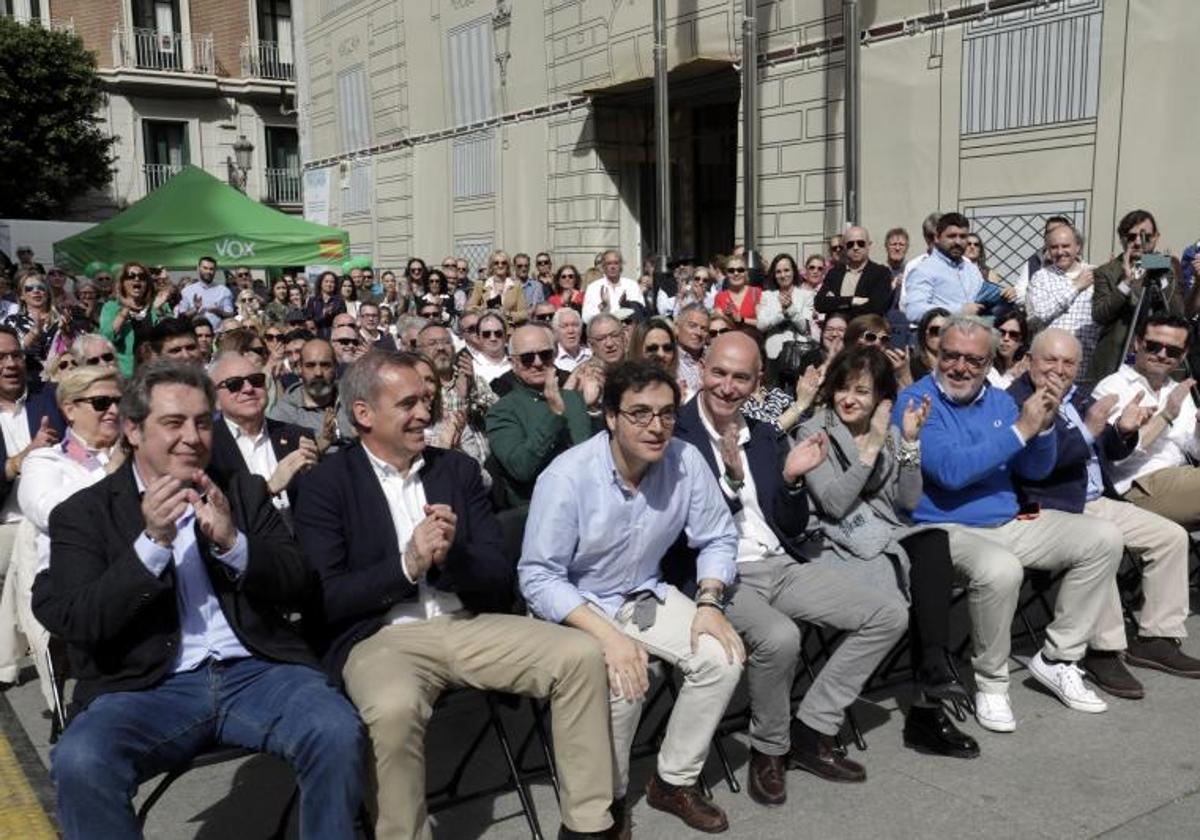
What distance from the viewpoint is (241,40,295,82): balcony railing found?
107 feet

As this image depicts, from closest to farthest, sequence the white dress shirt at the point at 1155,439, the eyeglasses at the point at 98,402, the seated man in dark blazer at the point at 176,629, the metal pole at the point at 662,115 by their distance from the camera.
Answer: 1. the seated man in dark blazer at the point at 176,629
2. the eyeglasses at the point at 98,402
3. the white dress shirt at the point at 1155,439
4. the metal pole at the point at 662,115

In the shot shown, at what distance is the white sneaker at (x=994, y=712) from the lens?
12.9ft

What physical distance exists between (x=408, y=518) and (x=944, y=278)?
4877 mm

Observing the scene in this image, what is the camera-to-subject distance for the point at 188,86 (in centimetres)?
3144

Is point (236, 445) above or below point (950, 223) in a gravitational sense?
below

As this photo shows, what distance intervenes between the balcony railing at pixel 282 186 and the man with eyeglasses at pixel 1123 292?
30.5 meters

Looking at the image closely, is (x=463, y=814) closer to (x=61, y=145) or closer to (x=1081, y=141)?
(x=1081, y=141)

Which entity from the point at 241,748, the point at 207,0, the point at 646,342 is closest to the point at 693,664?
the point at 241,748

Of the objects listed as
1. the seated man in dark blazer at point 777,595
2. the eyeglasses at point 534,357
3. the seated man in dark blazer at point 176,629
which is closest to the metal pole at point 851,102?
the eyeglasses at point 534,357

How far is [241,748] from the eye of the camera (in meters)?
2.87

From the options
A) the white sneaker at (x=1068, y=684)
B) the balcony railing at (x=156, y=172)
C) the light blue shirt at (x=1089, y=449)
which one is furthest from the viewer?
the balcony railing at (x=156, y=172)

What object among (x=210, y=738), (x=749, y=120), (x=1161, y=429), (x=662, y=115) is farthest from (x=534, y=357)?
(x=662, y=115)

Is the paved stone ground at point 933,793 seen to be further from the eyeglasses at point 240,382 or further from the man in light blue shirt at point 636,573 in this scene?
the eyeglasses at point 240,382

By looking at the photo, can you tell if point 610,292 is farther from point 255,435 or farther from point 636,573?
point 636,573
